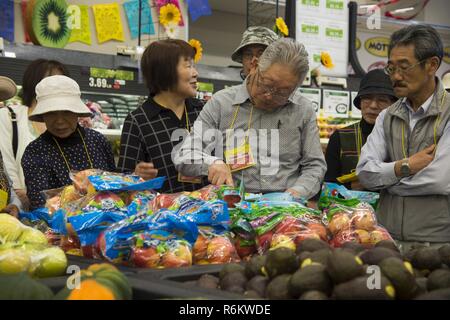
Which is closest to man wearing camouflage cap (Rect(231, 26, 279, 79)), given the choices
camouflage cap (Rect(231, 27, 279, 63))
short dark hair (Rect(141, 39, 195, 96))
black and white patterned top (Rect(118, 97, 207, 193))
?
camouflage cap (Rect(231, 27, 279, 63))

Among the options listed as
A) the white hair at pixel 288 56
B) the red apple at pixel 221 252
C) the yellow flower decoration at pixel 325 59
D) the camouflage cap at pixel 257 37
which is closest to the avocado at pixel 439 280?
the red apple at pixel 221 252

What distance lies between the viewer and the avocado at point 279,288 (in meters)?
1.20

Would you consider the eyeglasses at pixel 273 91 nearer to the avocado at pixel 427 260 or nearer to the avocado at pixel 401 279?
the avocado at pixel 427 260

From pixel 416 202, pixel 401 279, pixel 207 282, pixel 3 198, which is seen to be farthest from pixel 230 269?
pixel 416 202

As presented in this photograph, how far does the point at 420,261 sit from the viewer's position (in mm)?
1456

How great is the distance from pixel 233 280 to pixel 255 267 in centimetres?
6

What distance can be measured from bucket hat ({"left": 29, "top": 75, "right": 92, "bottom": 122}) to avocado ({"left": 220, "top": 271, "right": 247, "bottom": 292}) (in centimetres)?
157

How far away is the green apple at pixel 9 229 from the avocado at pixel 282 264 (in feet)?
2.51

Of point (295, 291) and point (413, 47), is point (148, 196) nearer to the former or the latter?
point (295, 291)

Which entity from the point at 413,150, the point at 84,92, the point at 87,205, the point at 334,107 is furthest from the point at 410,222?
the point at 334,107

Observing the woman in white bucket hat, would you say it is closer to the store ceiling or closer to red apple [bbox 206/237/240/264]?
red apple [bbox 206/237/240/264]

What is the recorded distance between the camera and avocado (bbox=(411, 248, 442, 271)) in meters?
1.44

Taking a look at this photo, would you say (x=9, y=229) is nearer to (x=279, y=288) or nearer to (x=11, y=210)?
(x=11, y=210)
